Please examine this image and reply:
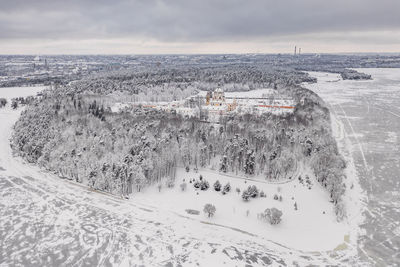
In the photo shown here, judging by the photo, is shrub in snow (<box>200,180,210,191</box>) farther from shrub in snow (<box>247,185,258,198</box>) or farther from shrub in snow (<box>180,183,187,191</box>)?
shrub in snow (<box>247,185,258,198</box>)

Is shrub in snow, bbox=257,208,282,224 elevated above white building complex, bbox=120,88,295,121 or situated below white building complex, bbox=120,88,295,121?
below

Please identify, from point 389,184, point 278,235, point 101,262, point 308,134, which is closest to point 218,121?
point 308,134

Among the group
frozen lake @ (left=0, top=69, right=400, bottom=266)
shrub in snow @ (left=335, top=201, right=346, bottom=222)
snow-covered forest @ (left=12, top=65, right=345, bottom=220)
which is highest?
snow-covered forest @ (left=12, top=65, right=345, bottom=220)

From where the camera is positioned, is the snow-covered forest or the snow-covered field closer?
the snow-covered field

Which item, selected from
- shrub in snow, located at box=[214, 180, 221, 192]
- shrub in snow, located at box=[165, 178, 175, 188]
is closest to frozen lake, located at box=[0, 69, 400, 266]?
shrub in snow, located at box=[165, 178, 175, 188]

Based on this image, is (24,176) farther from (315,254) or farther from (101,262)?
(315,254)

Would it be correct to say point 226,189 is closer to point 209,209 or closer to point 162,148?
point 209,209

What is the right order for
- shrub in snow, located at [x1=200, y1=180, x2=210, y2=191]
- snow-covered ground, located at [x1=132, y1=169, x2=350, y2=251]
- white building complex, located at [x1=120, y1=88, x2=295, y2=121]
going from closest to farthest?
snow-covered ground, located at [x1=132, y1=169, x2=350, y2=251] < shrub in snow, located at [x1=200, y1=180, x2=210, y2=191] < white building complex, located at [x1=120, y1=88, x2=295, y2=121]

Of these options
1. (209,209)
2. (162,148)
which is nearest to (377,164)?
(209,209)
